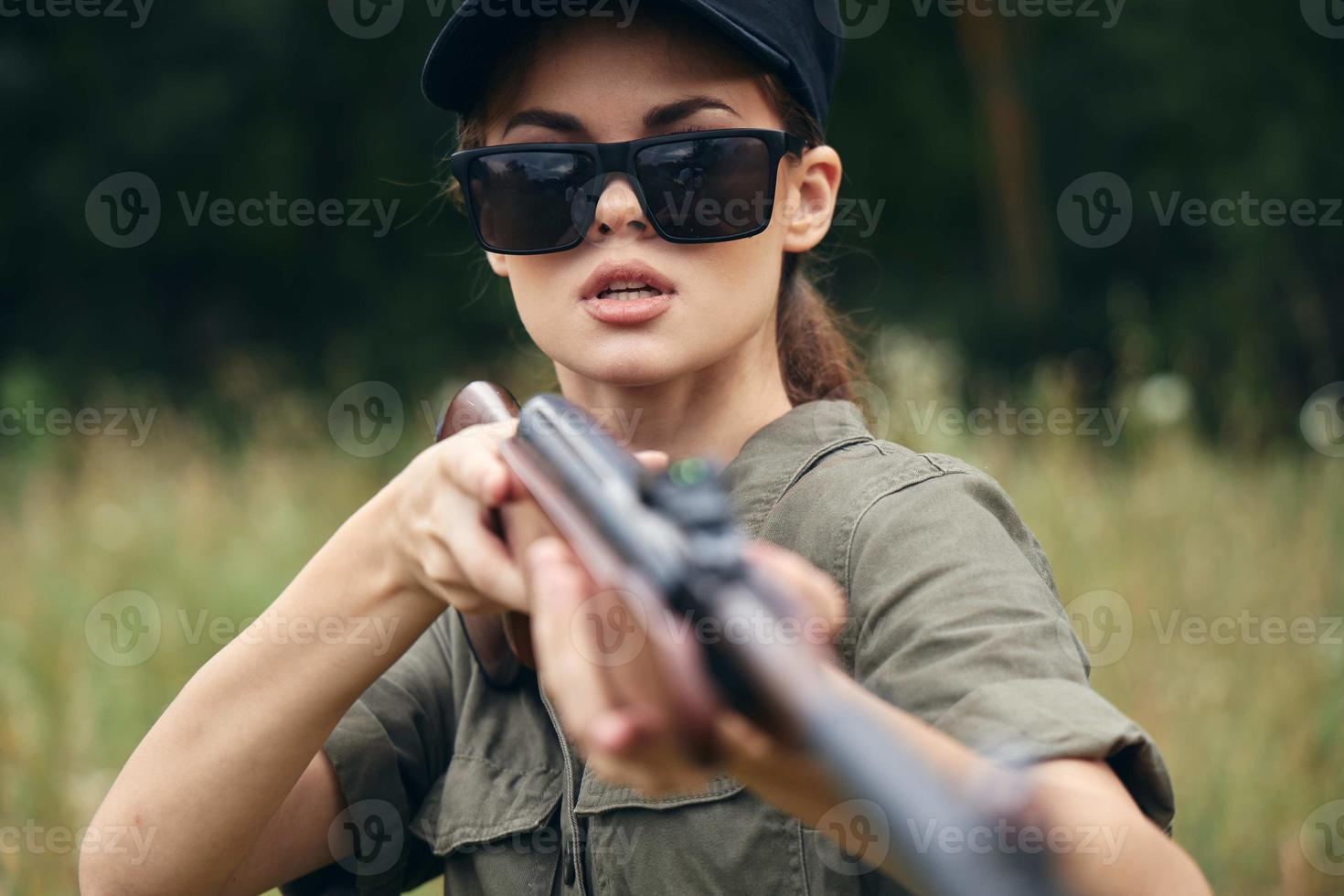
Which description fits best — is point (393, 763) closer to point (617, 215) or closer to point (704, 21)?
point (617, 215)

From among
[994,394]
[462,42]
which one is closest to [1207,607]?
[462,42]

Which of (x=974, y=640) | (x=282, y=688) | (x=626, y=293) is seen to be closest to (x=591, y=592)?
(x=974, y=640)

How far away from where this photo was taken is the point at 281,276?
15.4m

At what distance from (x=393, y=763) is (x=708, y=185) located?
1038mm

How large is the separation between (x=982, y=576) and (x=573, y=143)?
0.93 metres

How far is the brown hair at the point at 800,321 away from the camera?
2260 mm

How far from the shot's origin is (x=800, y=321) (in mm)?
2549

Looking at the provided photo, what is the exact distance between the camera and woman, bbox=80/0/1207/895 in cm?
149

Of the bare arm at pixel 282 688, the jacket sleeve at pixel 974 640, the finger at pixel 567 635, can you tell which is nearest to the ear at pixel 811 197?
the jacket sleeve at pixel 974 640

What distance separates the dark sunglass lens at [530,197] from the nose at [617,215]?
2 cm

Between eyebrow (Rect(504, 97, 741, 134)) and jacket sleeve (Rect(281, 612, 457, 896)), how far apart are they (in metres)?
0.82

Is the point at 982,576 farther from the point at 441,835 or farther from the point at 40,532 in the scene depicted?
the point at 40,532

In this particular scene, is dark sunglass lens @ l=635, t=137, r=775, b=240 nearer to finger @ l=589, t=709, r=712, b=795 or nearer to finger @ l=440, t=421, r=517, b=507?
finger @ l=440, t=421, r=517, b=507

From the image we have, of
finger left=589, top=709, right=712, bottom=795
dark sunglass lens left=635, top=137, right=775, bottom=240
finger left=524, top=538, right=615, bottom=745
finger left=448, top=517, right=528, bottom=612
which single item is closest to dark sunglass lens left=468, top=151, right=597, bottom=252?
dark sunglass lens left=635, top=137, right=775, bottom=240
